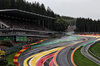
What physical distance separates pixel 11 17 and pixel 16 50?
31.0 meters

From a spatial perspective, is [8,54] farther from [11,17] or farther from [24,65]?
[11,17]

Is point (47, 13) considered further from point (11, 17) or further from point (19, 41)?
point (19, 41)

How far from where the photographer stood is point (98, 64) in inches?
954

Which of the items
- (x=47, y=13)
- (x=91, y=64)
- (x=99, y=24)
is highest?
(x=47, y=13)

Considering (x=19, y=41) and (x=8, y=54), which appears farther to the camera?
(x=19, y=41)

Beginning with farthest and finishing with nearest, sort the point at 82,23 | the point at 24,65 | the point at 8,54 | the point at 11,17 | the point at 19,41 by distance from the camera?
the point at 82,23 → the point at 11,17 → the point at 19,41 → the point at 8,54 → the point at 24,65

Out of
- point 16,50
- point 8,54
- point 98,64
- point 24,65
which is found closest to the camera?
point 24,65

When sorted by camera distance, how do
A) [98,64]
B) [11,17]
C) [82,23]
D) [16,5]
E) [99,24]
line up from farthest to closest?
1. [82,23]
2. [99,24]
3. [16,5]
4. [11,17]
5. [98,64]

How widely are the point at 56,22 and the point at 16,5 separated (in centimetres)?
3179

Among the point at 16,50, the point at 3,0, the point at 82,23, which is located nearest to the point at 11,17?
the point at 3,0

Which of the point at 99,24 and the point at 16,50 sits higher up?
the point at 99,24

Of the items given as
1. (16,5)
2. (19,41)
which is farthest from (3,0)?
(19,41)

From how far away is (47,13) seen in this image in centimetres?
8681

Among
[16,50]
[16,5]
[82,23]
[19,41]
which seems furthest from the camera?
[82,23]
